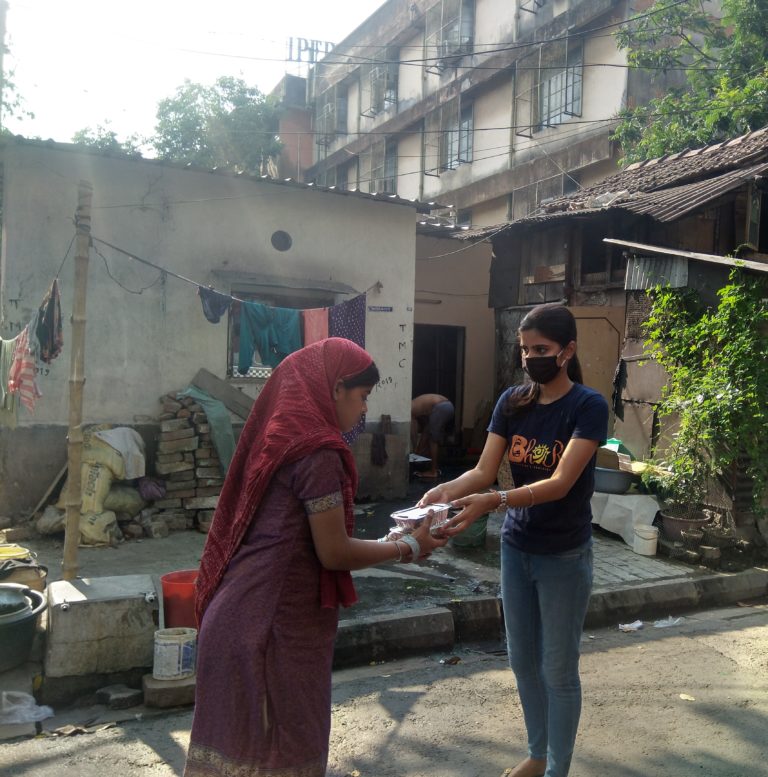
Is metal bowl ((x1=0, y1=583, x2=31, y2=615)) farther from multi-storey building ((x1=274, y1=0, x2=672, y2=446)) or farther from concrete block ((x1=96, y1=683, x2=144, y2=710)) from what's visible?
multi-storey building ((x1=274, y1=0, x2=672, y2=446))

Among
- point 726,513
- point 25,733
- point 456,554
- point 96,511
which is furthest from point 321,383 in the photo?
point 726,513

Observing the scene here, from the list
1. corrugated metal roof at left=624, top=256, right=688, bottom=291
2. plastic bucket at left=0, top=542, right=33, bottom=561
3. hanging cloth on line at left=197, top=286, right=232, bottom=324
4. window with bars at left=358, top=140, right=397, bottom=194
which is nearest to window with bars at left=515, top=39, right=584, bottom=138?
window with bars at left=358, top=140, right=397, bottom=194

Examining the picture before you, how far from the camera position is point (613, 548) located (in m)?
7.64

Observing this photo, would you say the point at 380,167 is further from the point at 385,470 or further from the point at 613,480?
the point at 613,480

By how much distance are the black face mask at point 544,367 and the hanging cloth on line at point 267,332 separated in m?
5.34

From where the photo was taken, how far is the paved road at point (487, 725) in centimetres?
335

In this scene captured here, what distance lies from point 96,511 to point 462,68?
1893cm

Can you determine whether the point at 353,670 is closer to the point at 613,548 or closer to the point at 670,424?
the point at 613,548

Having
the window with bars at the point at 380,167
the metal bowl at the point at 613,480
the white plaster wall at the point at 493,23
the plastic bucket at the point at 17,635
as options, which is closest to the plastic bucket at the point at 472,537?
the metal bowl at the point at 613,480

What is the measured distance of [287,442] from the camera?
1968mm

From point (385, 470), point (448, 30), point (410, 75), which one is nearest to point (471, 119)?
point (448, 30)

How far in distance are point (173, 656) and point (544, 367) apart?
275 cm

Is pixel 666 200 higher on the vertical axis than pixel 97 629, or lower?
higher

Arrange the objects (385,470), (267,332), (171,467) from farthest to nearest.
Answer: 1. (385,470)
2. (171,467)
3. (267,332)
